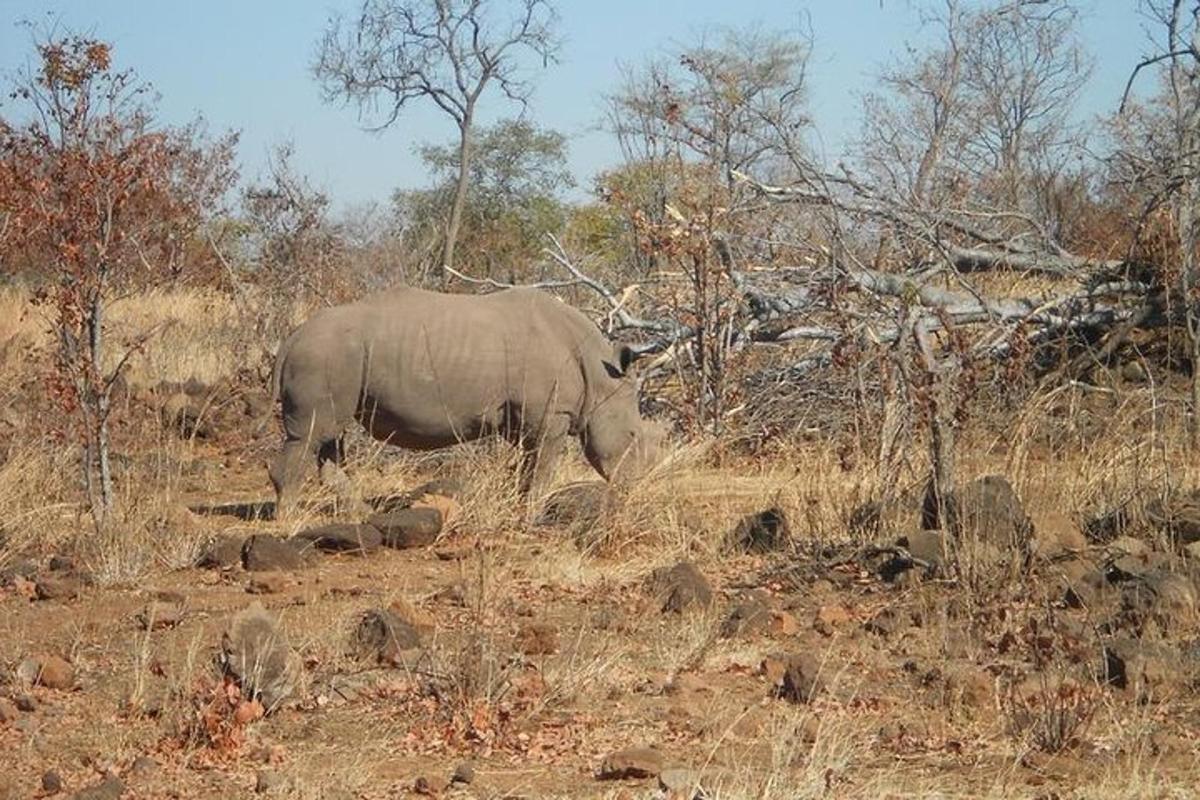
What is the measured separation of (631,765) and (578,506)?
469cm

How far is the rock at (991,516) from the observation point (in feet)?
28.1

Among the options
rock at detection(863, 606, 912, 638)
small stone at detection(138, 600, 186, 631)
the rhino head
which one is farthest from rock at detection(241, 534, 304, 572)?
rock at detection(863, 606, 912, 638)

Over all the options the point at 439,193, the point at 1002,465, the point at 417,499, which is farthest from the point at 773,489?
the point at 439,193

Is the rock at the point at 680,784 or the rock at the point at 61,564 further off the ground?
the rock at the point at 61,564

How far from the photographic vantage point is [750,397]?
46.2 feet

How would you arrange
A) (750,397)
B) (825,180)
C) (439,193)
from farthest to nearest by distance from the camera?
1. (439,193)
2. (750,397)
3. (825,180)

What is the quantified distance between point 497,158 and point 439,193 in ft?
5.89

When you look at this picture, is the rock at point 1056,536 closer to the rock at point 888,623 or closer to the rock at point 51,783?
the rock at point 888,623

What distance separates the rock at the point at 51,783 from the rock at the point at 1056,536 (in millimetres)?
4774

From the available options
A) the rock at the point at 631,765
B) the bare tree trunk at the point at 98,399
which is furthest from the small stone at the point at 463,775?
the bare tree trunk at the point at 98,399

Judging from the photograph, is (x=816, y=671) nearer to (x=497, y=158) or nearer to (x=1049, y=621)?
(x=1049, y=621)

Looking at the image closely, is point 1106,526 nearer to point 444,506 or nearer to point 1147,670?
point 1147,670

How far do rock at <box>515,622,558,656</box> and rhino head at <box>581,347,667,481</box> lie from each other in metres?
4.48

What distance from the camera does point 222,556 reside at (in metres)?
9.57
